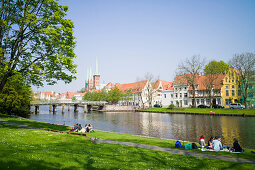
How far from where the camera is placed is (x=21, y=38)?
18.3 m

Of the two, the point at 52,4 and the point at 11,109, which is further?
the point at 11,109

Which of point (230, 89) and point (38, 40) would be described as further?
point (230, 89)

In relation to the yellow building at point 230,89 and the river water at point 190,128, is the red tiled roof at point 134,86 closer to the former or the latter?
the yellow building at point 230,89

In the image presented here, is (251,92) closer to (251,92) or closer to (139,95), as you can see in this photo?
(251,92)

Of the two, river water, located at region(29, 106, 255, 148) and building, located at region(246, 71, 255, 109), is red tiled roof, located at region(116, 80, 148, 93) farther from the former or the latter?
river water, located at region(29, 106, 255, 148)

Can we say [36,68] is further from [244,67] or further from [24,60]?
[244,67]

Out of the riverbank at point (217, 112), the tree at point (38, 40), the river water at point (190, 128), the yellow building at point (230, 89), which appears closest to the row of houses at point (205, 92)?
the yellow building at point (230, 89)

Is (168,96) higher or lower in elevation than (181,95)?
lower

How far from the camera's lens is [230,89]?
69.9 meters

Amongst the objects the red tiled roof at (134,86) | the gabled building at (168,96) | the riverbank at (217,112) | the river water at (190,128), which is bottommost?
the river water at (190,128)

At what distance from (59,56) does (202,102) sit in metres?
73.2

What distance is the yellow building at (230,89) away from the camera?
68144 millimetres

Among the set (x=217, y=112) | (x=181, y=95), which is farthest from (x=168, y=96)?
(x=217, y=112)

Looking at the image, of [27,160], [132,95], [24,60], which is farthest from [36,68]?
[132,95]
